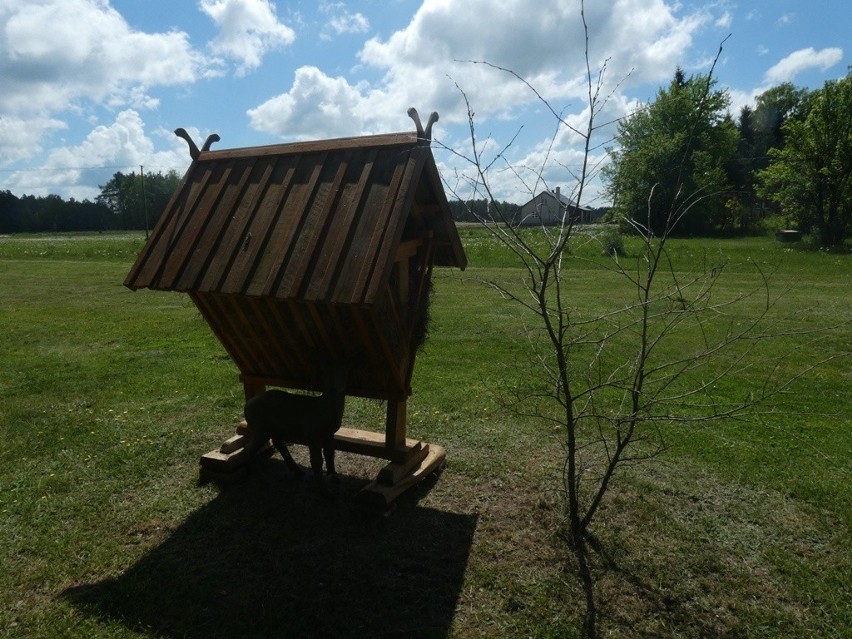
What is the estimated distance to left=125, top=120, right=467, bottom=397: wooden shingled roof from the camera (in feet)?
12.7

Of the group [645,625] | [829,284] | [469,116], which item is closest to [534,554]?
[645,625]

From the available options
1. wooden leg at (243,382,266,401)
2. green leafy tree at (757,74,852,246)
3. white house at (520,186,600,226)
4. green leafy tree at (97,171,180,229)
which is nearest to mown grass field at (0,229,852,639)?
wooden leg at (243,382,266,401)

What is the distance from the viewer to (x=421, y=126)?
4.14m

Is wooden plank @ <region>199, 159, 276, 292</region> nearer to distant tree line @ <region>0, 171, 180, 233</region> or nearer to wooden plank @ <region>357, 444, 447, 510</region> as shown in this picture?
wooden plank @ <region>357, 444, 447, 510</region>

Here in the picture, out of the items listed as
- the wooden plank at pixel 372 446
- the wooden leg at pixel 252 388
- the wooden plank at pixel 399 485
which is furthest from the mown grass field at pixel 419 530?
the wooden leg at pixel 252 388

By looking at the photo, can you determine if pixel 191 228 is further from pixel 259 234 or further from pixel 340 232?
pixel 340 232

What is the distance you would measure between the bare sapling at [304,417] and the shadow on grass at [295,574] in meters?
0.56

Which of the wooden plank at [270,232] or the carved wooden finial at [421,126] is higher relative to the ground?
the carved wooden finial at [421,126]

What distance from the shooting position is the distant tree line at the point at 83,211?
65.2 meters

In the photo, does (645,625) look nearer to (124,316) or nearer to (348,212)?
(348,212)

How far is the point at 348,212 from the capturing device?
13.3 ft

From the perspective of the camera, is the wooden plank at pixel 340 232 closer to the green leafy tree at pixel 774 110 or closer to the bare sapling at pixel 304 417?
the bare sapling at pixel 304 417

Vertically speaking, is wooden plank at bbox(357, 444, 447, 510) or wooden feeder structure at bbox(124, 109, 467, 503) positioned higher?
wooden feeder structure at bbox(124, 109, 467, 503)

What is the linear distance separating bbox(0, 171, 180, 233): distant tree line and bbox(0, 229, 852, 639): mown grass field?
64.4 meters
